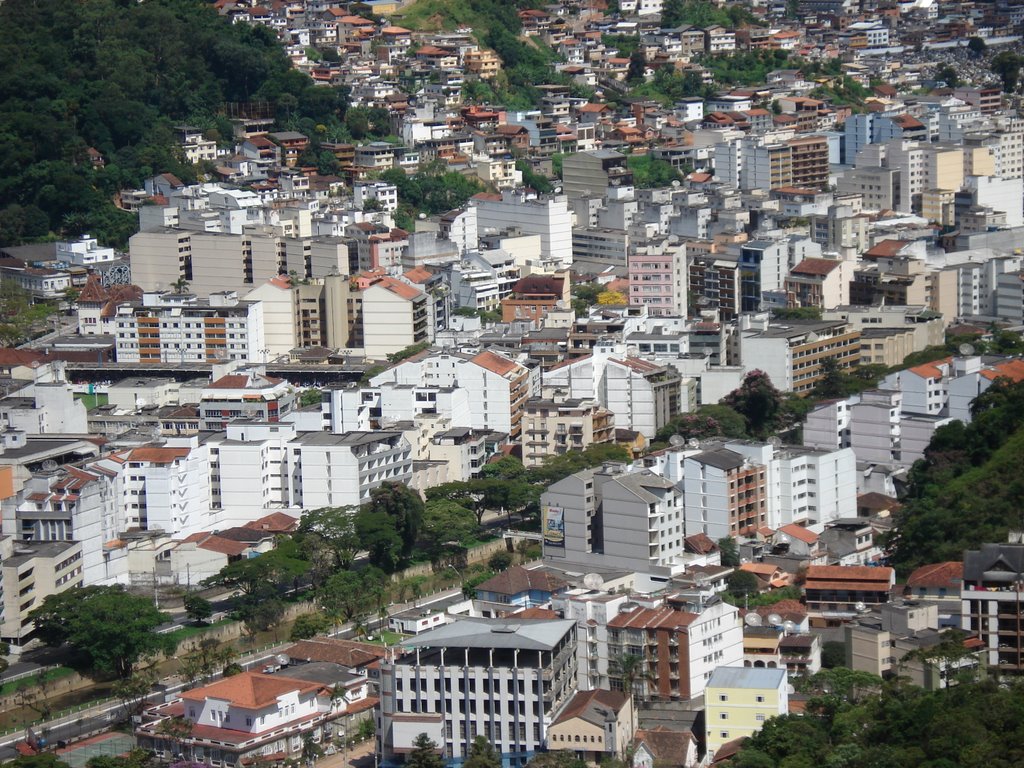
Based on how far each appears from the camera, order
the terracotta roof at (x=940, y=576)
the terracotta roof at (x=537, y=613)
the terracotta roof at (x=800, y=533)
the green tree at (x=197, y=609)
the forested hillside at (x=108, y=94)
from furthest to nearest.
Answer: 1. the forested hillside at (x=108, y=94)
2. the terracotta roof at (x=800, y=533)
3. the green tree at (x=197, y=609)
4. the terracotta roof at (x=940, y=576)
5. the terracotta roof at (x=537, y=613)

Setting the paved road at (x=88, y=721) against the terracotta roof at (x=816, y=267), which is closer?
the paved road at (x=88, y=721)

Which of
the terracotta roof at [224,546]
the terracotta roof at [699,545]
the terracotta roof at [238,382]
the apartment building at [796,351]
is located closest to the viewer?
the terracotta roof at [699,545]

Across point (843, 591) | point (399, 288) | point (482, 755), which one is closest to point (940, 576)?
point (843, 591)

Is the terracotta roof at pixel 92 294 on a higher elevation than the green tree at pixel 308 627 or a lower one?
higher

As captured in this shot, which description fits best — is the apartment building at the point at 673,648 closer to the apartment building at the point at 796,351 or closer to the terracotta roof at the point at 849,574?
the terracotta roof at the point at 849,574

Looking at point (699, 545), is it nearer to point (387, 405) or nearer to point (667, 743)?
point (667, 743)

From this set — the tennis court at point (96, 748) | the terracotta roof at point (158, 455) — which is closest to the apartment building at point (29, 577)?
the terracotta roof at point (158, 455)

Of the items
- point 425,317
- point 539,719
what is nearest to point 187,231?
point 425,317
